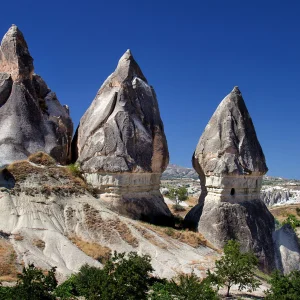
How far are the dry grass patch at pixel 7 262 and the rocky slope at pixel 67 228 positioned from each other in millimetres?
273

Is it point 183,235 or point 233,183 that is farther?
point 233,183

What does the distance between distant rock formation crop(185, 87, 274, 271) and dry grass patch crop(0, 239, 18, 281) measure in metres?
11.3

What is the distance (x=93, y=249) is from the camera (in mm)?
18750

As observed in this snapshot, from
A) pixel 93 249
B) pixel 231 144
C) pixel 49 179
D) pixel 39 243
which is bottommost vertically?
pixel 93 249

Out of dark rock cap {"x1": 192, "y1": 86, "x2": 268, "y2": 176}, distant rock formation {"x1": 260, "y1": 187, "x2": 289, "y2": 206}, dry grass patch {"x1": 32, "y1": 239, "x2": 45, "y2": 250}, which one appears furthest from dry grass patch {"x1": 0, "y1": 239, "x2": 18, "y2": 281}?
distant rock formation {"x1": 260, "y1": 187, "x2": 289, "y2": 206}

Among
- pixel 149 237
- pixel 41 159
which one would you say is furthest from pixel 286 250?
pixel 41 159

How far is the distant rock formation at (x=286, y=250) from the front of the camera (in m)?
23.9

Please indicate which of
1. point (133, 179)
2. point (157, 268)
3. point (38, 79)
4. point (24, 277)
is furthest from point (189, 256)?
point (38, 79)

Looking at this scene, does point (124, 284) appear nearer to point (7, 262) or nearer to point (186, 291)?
point (186, 291)

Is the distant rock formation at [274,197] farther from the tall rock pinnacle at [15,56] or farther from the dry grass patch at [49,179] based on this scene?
the dry grass patch at [49,179]

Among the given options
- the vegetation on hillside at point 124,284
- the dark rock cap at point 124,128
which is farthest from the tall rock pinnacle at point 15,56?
the vegetation on hillside at point 124,284

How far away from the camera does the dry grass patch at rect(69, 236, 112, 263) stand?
60.1 feet

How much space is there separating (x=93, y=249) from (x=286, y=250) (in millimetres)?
12008

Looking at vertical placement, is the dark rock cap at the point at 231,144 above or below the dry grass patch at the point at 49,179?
above
